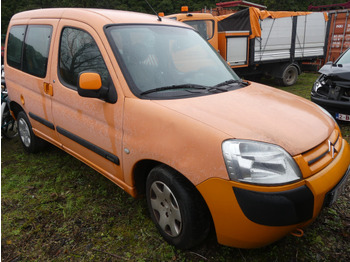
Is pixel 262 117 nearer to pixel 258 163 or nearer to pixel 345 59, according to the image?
pixel 258 163

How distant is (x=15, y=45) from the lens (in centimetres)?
365

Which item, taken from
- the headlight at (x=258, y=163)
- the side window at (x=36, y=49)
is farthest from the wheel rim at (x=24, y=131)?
the headlight at (x=258, y=163)

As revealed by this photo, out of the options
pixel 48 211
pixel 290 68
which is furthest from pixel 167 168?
pixel 290 68

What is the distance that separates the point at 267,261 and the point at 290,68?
8365 mm

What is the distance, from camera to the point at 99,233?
7.86 feet

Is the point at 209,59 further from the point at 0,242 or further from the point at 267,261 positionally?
the point at 0,242

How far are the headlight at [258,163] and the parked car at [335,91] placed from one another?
10.7 ft

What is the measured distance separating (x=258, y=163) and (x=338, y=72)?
12.2 ft

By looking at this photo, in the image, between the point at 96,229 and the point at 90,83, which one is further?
the point at 96,229

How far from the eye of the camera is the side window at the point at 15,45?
3518mm

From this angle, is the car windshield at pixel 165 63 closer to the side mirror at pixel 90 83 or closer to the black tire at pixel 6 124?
the side mirror at pixel 90 83

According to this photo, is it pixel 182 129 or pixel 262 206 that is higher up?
pixel 182 129

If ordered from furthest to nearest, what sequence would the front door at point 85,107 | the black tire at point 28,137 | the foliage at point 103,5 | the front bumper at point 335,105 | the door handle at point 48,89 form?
the foliage at point 103,5 < the front bumper at point 335,105 < the black tire at point 28,137 < the door handle at point 48,89 < the front door at point 85,107

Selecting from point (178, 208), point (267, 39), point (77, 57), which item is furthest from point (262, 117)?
point (267, 39)
